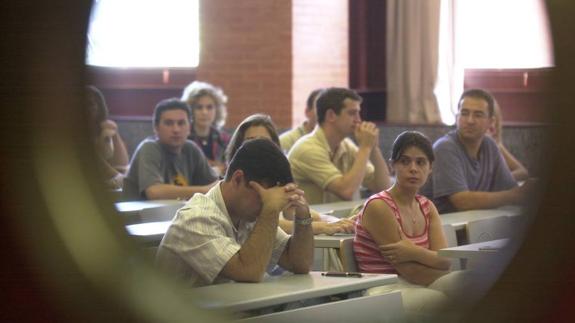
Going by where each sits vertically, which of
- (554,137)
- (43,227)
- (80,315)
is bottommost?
(80,315)

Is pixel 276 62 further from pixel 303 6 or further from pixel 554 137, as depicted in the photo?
pixel 554 137

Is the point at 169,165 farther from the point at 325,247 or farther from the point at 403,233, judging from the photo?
the point at 403,233

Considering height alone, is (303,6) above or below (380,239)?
above

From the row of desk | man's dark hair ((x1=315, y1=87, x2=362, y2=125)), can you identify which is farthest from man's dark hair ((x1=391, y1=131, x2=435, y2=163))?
man's dark hair ((x1=315, y1=87, x2=362, y2=125))

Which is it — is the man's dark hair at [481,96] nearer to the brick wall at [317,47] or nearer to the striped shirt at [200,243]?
the striped shirt at [200,243]

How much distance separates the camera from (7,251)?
187cm

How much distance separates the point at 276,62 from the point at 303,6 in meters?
0.39

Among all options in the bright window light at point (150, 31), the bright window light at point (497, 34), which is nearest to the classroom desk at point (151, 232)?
the bright window light at point (497, 34)

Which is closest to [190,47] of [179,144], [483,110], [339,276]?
[179,144]

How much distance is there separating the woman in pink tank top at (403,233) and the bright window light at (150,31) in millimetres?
4184

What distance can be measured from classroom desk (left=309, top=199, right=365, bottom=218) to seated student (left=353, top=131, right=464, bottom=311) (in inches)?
26.4

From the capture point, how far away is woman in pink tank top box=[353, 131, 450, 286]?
11.2 feet

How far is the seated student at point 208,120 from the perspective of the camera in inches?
237

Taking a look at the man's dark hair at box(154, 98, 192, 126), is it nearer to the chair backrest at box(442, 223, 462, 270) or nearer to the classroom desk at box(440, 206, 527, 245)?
the classroom desk at box(440, 206, 527, 245)
